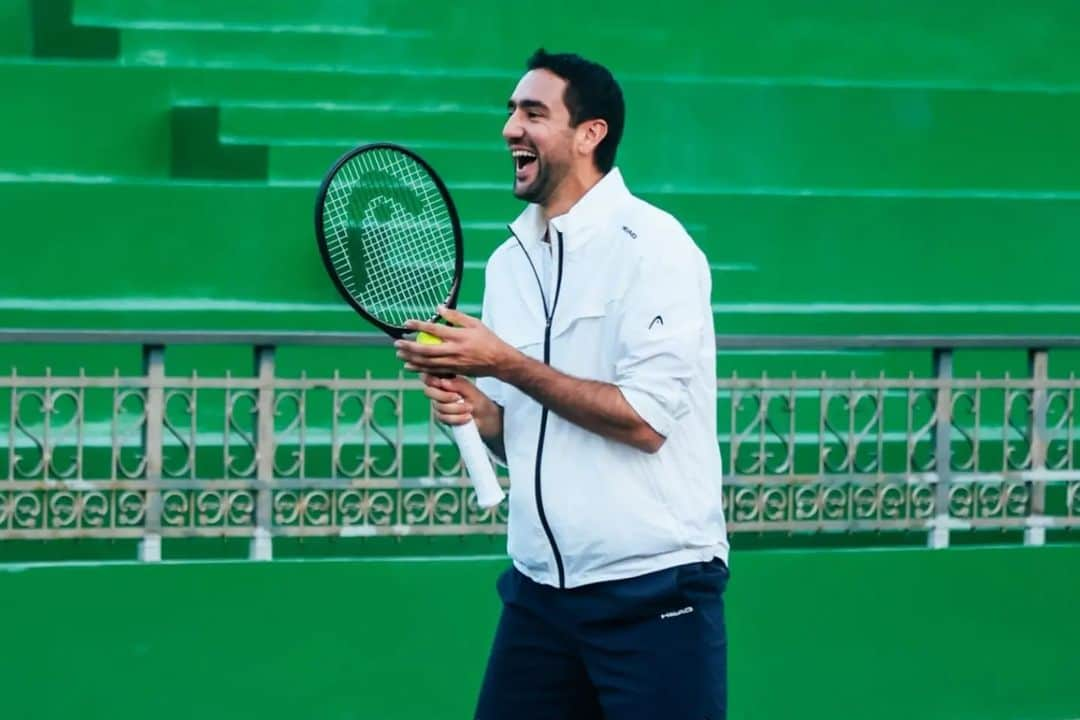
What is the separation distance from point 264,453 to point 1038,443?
2.33m

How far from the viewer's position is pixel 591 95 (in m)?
3.73

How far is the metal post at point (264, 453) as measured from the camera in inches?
236

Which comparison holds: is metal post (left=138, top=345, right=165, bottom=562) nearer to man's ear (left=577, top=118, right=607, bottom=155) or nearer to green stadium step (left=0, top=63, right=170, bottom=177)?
green stadium step (left=0, top=63, right=170, bottom=177)

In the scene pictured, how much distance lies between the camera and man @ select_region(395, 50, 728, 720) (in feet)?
11.7

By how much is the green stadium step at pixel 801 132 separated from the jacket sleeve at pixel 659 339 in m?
4.21

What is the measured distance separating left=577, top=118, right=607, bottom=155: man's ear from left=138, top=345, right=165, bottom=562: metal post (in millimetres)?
2442

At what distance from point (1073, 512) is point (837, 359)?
35.9 inches

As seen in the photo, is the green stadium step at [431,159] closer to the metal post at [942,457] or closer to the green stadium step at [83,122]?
the green stadium step at [83,122]

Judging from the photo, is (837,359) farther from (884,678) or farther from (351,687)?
(351,687)

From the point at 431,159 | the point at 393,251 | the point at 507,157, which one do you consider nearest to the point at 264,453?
the point at 393,251

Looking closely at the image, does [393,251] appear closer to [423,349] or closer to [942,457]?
[423,349]

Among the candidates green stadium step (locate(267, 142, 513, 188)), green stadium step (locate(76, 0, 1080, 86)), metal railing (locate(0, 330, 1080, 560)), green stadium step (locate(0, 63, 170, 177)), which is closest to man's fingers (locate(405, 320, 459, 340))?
metal railing (locate(0, 330, 1080, 560))

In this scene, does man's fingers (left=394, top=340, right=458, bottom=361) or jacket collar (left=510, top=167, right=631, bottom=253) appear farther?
jacket collar (left=510, top=167, right=631, bottom=253)

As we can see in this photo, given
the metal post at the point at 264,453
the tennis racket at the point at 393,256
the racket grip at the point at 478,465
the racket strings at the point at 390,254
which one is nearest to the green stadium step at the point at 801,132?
the metal post at the point at 264,453
